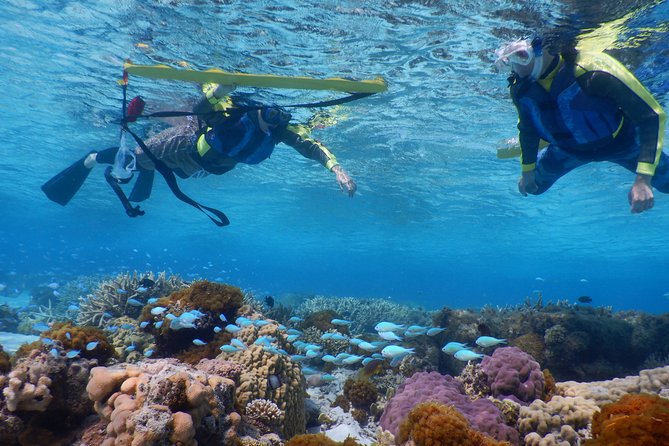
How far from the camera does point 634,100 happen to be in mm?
5043

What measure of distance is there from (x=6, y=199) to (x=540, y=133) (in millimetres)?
60649

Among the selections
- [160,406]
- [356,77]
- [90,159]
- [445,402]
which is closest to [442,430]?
[445,402]

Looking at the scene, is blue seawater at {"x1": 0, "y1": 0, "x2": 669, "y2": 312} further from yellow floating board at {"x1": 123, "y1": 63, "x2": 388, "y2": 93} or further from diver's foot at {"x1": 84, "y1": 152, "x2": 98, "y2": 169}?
yellow floating board at {"x1": 123, "y1": 63, "x2": 388, "y2": 93}

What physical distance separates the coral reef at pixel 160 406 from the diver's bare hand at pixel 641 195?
577 centimetres

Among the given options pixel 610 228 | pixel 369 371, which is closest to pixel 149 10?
pixel 369 371

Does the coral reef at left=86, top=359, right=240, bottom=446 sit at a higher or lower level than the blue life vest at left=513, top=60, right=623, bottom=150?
lower

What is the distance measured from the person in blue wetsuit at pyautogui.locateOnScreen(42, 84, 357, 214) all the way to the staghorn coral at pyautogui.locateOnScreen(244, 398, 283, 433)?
13.6 ft

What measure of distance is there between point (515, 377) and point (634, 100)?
4.44 meters

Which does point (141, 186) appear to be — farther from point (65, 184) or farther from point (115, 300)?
point (115, 300)

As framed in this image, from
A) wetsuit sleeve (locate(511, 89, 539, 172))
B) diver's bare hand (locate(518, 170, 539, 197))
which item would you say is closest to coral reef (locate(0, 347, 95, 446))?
wetsuit sleeve (locate(511, 89, 539, 172))

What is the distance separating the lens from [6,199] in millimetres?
45969

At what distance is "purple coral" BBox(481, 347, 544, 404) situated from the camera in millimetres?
5598

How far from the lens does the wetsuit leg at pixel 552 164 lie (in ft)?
22.1

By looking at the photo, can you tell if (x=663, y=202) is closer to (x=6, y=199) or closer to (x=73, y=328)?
(x=73, y=328)
